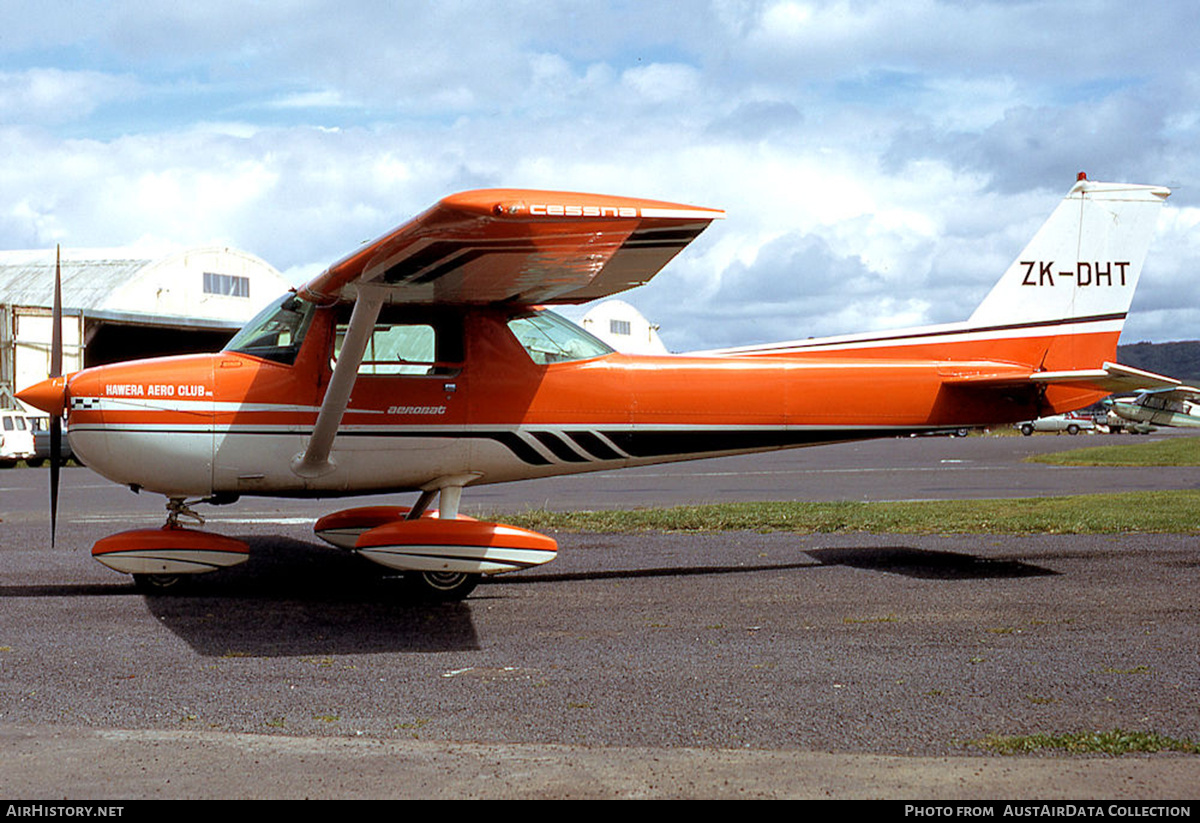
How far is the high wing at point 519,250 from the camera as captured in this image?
19.5 feet

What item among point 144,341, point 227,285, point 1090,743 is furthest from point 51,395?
point 144,341

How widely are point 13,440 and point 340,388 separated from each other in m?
31.1

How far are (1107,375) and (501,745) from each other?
6981 millimetres

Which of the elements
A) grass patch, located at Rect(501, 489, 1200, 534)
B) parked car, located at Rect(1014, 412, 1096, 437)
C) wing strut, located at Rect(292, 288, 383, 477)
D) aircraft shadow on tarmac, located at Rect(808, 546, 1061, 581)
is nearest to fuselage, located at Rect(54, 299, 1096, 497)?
wing strut, located at Rect(292, 288, 383, 477)

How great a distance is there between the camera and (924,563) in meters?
10.1

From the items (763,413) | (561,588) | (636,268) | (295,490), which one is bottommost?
(561,588)

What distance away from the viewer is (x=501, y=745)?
15.1 feet

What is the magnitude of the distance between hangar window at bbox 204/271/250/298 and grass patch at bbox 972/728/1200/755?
49.2 meters

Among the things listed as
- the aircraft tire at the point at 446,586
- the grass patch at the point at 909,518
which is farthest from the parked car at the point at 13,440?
the aircraft tire at the point at 446,586

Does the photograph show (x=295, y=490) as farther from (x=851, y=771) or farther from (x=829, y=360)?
(x=851, y=771)

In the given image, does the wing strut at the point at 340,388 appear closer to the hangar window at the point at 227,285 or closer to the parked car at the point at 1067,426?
the hangar window at the point at 227,285

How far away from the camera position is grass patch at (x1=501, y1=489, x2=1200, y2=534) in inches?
488

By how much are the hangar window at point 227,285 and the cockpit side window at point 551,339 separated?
43.6 metres
